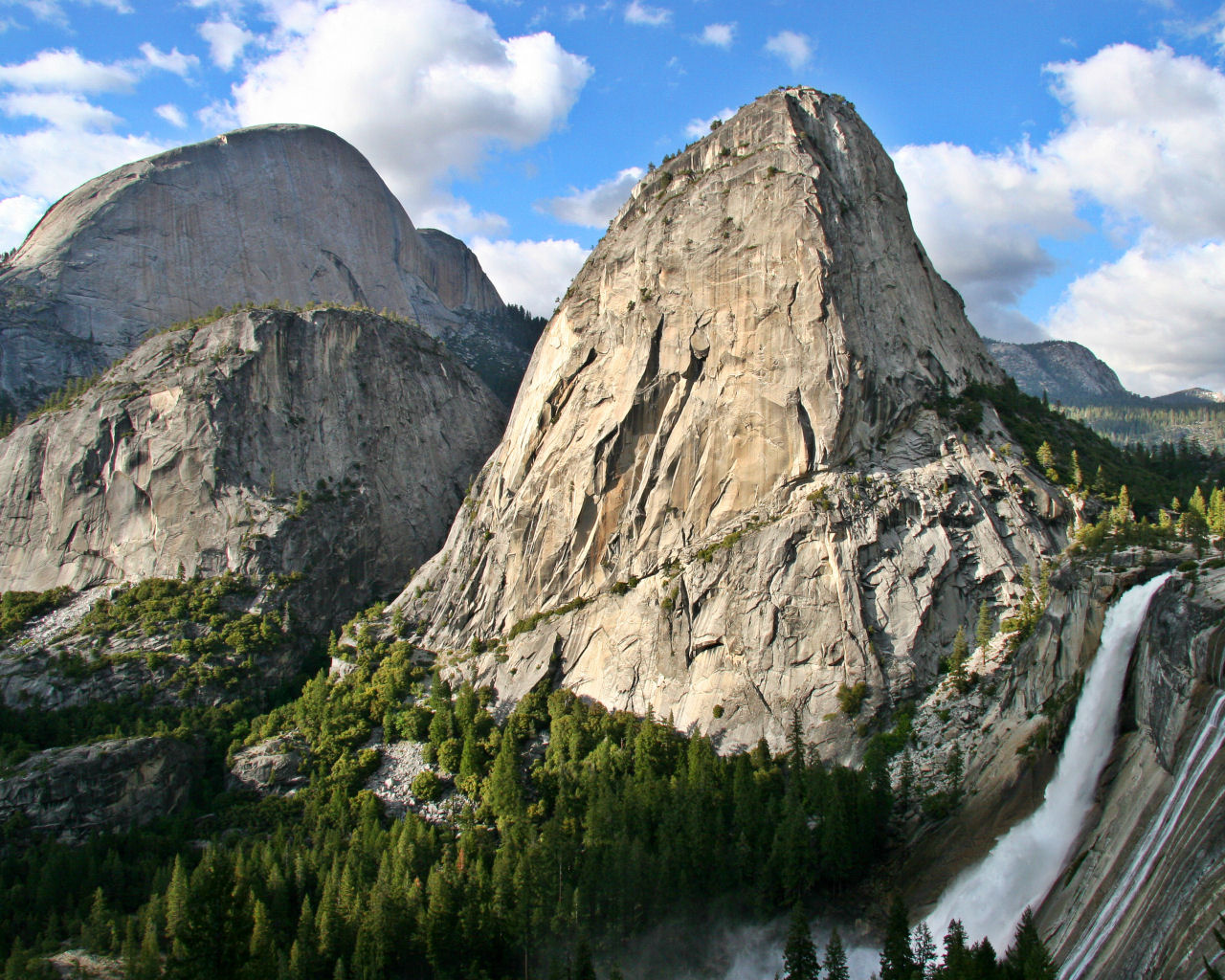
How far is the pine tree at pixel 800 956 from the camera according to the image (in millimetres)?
37656

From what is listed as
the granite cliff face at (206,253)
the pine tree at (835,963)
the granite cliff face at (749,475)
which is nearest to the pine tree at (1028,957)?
the pine tree at (835,963)

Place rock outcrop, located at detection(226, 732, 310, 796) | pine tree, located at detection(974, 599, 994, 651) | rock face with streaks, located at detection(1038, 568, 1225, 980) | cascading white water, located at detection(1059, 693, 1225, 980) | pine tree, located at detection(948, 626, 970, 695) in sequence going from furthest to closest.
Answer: rock outcrop, located at detection(226, 732, 310, 796) < pine tree, located at detection(974, 599, 994, 651) < pine tree, located at detection(948, 626, 970, 695) < cascading white water, located at detection(1059, 693, 1225, 980) < rock face with streaks, located at detection(1038, 568, 1225, 980)

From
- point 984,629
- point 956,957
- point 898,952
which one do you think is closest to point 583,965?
point 898,952

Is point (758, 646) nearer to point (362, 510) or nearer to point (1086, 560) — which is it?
point (1086, 560)

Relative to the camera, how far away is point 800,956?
38.0 metres

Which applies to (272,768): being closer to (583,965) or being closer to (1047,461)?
(583,965)

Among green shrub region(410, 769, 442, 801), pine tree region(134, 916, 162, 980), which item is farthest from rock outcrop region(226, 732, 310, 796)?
pine tree region(134, 916, 162, 980)

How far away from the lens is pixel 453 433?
333ft

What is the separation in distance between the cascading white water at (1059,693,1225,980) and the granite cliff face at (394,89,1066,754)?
844 inches

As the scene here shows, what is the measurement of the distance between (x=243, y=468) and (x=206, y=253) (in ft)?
152

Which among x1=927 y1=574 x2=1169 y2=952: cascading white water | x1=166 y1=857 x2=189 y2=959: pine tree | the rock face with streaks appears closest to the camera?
the rock face with streaks

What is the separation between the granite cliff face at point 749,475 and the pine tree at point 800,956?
16207mm

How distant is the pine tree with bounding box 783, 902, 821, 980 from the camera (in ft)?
124

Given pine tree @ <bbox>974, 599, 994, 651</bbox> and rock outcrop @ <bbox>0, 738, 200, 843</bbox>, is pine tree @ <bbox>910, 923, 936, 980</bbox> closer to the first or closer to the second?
pine tree @ <bbox>974, 599, 994, 651</bbox>
